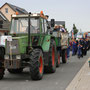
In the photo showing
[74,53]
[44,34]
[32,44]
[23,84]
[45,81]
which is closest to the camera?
[23,84]

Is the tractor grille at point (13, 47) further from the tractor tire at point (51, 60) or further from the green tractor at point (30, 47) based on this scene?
the tractor tire at point (51, 60)

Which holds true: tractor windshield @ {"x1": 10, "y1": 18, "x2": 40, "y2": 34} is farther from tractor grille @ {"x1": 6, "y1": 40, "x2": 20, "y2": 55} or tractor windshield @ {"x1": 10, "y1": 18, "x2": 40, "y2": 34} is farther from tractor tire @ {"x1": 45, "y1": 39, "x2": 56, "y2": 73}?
tractor grille @ {"x1": 6, "y1": 40, "x2": 20, "y2": 55}

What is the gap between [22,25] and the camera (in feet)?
39.1

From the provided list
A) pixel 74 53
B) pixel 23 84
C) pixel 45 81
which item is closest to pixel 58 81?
pixel 45 81

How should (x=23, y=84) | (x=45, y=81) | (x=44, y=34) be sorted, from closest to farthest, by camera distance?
(x=23, y=84) < (x=45, y=81) < (x=44, y=34)

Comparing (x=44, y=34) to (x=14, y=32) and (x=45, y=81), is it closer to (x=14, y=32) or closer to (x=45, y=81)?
(x=14, y=32)

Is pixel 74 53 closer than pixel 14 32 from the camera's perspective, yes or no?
No

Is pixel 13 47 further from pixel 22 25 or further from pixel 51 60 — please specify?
pixel 51 60

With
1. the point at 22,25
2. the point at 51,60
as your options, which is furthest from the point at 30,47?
the point at 51,60

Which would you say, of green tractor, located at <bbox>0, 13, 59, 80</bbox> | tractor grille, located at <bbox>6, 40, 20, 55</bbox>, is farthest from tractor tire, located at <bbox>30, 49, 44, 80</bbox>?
tractor grille, located at <bbox>6, 40, 20, 55</bbox>

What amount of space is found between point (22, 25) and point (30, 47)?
1612 mm

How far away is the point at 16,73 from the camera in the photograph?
1293 cm

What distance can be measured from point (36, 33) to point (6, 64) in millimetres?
2172

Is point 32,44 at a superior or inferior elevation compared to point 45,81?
superior
